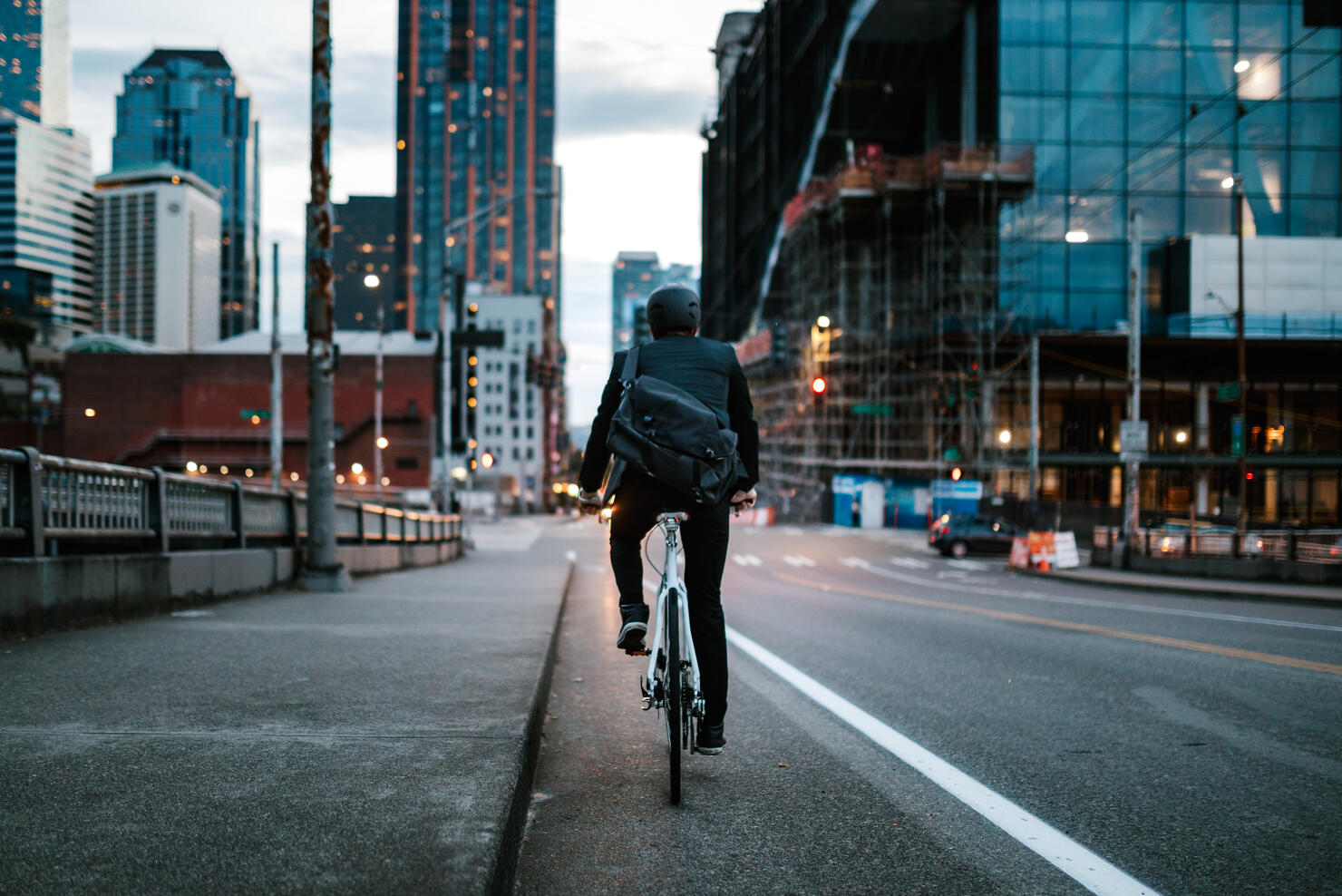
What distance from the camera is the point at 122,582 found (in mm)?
8133

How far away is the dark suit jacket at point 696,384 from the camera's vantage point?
4.33 metres

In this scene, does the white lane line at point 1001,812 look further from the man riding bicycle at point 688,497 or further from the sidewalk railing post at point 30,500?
the sidewalk railing post at point 30,500

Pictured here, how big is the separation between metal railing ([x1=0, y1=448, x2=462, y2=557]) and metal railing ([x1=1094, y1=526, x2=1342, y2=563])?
62.9ft

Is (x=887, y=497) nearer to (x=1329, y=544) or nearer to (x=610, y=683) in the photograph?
(x=1329, y=544)

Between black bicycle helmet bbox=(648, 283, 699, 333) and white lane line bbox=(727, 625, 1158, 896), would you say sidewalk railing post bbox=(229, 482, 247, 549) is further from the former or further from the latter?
black bicycle helmet bbox=(648, 283, 699, 333)

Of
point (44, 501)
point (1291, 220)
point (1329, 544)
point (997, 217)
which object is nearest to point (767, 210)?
point (997, 217)

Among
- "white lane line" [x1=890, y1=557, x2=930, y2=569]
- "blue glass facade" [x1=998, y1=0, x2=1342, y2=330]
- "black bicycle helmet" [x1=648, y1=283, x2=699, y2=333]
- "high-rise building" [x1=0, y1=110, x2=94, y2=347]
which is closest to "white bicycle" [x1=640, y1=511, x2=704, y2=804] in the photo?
"black bicycle helmet" [x1=648, y1=283, x2=699, y2=333]

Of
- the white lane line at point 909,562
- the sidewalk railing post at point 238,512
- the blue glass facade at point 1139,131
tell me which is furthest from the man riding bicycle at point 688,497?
the blue glass facade at point 1139,131

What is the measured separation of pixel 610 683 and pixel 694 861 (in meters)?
3.75

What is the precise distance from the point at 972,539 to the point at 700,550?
33385 millimetres

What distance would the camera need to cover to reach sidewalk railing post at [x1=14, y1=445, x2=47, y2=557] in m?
7.15

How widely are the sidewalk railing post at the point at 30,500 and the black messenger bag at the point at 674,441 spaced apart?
209 inches

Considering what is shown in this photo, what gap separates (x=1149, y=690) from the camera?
672 centimetres

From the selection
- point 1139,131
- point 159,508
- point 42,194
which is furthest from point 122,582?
point 1139,131
